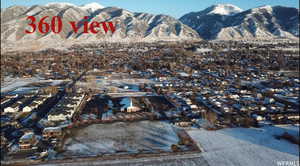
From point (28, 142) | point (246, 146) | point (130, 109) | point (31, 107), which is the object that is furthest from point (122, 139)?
point (31, 107)

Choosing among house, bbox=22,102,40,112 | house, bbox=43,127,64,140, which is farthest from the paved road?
house, bbox=22,102,40,112

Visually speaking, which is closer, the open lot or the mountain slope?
the open lot

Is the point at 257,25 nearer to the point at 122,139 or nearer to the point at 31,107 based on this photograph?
the point at 31,107

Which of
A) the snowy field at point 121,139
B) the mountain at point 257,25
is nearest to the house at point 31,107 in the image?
the snowy field at point 121,139

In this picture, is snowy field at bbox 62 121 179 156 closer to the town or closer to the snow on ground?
the town

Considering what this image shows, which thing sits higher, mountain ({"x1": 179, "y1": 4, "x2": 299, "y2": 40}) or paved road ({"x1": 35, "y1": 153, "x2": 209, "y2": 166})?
mountain ({"x1": 179, "y1": 4, "x2": 299, "y2": 40})

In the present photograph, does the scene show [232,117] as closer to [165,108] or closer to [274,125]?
[274,125]
